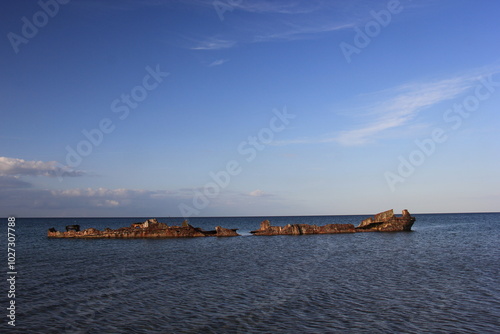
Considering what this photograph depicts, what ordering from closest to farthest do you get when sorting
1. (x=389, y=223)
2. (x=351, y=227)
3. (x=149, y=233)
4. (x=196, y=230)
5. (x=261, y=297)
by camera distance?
(x=261, y=297) < (x=149, y=233) < (x=196, y=230) < (x=389, y=223) < (x=351, y=227)

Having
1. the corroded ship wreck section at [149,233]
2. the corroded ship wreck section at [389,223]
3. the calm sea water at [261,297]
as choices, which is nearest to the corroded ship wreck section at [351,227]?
the corroded ship wreck section at [389,223]

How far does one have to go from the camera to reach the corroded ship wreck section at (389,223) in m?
95.9

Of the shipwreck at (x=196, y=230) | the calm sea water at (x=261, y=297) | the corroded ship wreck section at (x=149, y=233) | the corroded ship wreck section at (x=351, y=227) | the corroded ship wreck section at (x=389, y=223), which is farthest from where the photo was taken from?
the corroded ship wreck section at (x=389, y=223)

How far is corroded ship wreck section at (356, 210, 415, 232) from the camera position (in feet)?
315

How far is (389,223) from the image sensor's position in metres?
97.2

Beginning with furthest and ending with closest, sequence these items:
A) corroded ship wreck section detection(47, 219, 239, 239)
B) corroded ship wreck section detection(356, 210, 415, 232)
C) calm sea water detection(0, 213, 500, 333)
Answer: corroded ship wreck section detection(356, 210, 415, 232) < corroded ship wreck section detection(47, 219, 239, 239) < calm sea water detection(0, 213, 500, 333)

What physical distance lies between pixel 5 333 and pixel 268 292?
16.0 meters

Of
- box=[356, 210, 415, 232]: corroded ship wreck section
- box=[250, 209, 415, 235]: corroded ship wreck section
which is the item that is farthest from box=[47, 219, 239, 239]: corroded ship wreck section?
box=[356, 210, 415, 232]: corroded ship wreck section

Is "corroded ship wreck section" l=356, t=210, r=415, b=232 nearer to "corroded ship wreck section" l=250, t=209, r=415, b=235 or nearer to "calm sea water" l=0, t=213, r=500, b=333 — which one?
"corroded ship wreck section" l=250, t=209, r=415, b=235

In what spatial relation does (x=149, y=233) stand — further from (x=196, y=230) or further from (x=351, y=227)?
(x=351, y=227)

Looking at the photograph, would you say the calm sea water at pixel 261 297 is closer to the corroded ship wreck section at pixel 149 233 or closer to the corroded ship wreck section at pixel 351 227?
the corroded ship wreck section at pixel 149 233

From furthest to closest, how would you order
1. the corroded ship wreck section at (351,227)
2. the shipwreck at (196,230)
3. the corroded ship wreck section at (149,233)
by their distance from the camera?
the corroded ship wreck section at (351,227)
the shipwreck at (196,230)
the corroded ship wreck section at (149,233)

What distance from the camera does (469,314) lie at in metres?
20.2

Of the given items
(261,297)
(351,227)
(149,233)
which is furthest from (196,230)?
(261,297)
